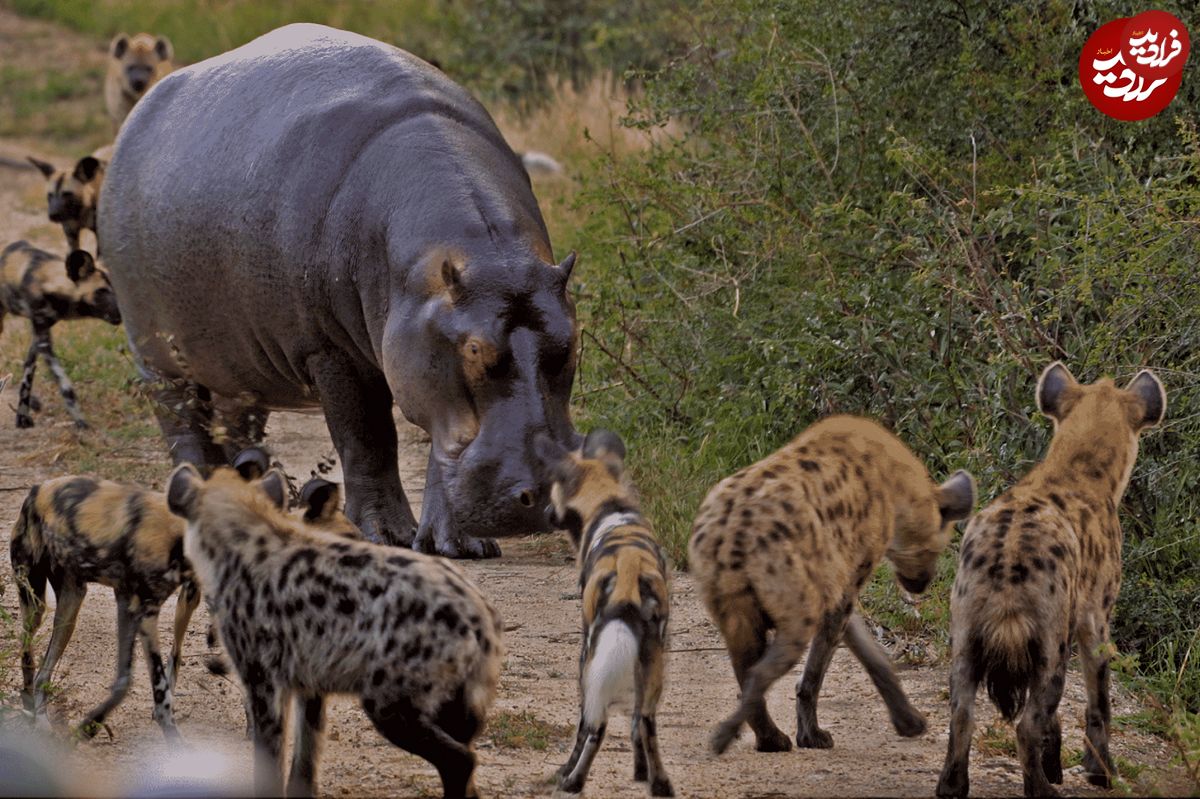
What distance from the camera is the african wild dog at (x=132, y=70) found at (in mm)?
16516

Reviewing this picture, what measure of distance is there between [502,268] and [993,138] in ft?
9.15

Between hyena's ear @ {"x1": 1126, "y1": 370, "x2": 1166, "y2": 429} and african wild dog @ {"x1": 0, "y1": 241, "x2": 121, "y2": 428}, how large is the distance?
267 inches

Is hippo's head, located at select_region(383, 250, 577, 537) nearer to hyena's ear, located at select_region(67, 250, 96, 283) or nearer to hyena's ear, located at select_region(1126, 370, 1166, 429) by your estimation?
hyena's ear, located at select_region(1126, 370, 1166, 429)

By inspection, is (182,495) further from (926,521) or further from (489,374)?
(926,521)

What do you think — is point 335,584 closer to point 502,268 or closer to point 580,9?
point 502,268

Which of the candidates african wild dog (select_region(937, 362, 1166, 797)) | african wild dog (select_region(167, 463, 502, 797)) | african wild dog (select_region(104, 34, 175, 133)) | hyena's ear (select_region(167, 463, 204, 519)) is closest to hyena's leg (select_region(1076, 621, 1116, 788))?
african wild dog (select_region(937, 362, 1166, 797))

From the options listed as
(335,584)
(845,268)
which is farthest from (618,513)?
(845,268)

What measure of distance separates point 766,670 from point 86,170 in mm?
8730

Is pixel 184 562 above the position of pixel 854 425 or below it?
below

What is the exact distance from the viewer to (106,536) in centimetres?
554

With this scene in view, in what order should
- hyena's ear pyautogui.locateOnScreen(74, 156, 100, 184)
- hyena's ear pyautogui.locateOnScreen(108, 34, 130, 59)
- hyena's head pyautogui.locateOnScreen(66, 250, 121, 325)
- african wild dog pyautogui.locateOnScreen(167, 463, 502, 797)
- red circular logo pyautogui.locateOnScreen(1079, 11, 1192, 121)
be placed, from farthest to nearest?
hyena's ear pyautogui.locateOnScreen(108, 34, 130, 59), hyena's ear pyautogui.locateOnScreen(74, 156, 100, 184), hyena's head pyautogui.locateOnScreen(66, 250, 121, 325), red circular logo pyautogui.locateOnScreen(1079, 11, 1192, 121), african wild dog pyautogui.locateOnScreen(167, 463, 502, 797)

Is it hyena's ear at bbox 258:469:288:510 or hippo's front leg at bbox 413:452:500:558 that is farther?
hippo's front leg at bbox 413:452:500:558

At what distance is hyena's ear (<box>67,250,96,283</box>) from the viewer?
1070 cm

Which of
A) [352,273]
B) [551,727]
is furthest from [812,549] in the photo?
[352,273]
